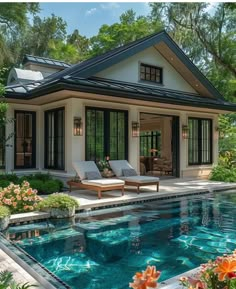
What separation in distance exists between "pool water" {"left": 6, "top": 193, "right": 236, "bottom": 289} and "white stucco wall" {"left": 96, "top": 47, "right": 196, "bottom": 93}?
5.77m

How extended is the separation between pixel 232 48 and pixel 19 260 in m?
21.2

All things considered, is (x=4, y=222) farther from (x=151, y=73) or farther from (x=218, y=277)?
(x=151, y=73)

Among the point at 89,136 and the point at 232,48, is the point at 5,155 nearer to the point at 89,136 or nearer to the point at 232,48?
the point at 89,136

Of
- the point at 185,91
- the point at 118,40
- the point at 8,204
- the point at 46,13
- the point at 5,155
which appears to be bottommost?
the point at 8,204

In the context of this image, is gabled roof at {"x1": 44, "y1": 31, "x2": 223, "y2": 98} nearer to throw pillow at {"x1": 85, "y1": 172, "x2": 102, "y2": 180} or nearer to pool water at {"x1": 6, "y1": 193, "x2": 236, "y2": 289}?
throw pillow at {"x1": 85, "y1": 172, "x2": 102, "y2": 180}

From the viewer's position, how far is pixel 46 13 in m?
28.7

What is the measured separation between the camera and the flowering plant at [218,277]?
77.6 inches

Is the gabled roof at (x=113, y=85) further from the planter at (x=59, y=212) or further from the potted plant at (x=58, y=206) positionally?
the planter at (x=59, y=212)

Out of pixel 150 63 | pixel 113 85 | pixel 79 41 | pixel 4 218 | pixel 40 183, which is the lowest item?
pixel 4 218

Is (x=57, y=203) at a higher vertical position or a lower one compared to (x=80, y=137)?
lower

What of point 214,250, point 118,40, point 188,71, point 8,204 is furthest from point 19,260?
point 118,40

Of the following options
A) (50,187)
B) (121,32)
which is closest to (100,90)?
(50,187)

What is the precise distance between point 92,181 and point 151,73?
20.9 ft

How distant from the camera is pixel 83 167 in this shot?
967cm
